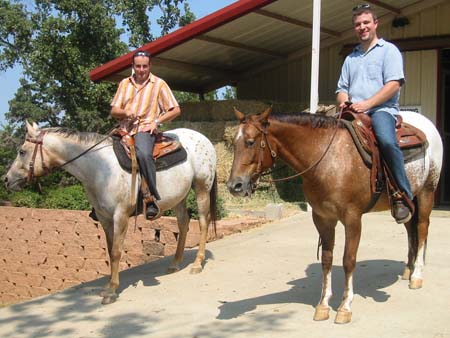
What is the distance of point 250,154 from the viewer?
4105 millimetres

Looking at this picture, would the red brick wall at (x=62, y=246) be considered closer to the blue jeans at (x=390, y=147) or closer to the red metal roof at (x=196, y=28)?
the red metal roof at (x=196, y=28)

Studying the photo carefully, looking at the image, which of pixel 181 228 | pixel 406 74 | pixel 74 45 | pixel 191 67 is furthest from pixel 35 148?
pixel 74 45

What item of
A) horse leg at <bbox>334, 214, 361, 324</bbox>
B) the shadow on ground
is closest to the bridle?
horse leg at <bbox>334, 214, 361, 324</bbox>

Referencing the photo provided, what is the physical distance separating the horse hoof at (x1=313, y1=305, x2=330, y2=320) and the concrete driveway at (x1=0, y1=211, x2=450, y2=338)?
0.06 meters

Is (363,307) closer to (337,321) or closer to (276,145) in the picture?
(337,321)

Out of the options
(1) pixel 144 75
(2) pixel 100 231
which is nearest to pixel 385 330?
(1) pixel 144 75

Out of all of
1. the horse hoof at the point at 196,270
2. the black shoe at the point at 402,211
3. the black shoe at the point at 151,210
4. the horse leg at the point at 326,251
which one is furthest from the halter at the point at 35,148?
the black shoe at the point at 402,211

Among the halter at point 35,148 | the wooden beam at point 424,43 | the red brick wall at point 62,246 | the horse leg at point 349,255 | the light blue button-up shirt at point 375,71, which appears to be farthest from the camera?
the wooden beam at point 424,43

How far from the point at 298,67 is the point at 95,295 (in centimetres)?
845

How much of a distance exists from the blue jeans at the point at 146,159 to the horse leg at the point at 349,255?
88.4 inches

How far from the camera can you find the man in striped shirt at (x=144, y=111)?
19.2 feet

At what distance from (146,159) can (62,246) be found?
4880 millimetres

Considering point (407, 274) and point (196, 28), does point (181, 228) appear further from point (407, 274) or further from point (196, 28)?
point (196, 28)

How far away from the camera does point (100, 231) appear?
9586mm
